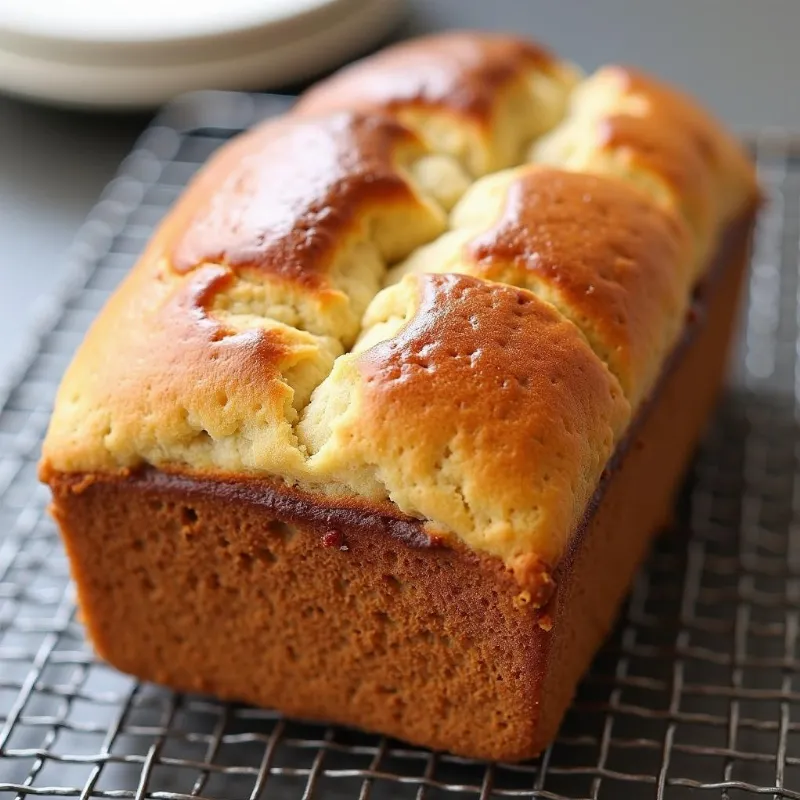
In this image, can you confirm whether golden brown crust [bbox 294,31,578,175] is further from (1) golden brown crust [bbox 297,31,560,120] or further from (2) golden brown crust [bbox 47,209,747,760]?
(2) golden brown crust [bbox 47,209,747,760]

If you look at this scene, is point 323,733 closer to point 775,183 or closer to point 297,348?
point 297,348

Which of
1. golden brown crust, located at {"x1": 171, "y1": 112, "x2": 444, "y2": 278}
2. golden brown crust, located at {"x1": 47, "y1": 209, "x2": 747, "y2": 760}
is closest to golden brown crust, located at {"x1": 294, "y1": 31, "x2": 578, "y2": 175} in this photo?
golden brown crust, located at {"x1": 171, "y1": 112, "x2": 444, "y2": 278}

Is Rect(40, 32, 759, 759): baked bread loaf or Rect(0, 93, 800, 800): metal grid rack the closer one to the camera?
Rect(40, 32, 759, 759): baked bread loaf

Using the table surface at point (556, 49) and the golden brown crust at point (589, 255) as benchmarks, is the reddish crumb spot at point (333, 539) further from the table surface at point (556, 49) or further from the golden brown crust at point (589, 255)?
the table surface at point (556, 49)

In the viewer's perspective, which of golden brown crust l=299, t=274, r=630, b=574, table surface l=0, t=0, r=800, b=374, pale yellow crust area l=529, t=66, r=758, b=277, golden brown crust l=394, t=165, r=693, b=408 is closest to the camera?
golden brown crust l=299, t=274, r=630, b=574

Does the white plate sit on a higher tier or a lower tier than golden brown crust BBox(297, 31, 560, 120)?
lower
